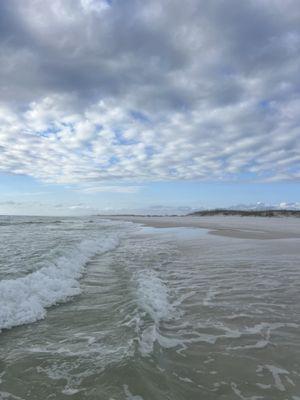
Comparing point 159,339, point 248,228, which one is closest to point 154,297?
point 159,339

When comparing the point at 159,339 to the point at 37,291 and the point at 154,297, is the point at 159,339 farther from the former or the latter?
the point at 37,291

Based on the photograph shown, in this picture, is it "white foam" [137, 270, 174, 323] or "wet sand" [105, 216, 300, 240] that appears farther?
"wet sand" [105, 216, 300, 240]

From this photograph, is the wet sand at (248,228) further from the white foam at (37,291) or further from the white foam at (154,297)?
the white foam at (37,291)

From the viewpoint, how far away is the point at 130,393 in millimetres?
4133

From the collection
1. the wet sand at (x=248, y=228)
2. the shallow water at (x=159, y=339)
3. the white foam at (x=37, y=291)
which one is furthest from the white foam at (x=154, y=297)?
the wet sand at (x=248, y=228)

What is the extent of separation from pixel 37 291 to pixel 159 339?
15.0ft

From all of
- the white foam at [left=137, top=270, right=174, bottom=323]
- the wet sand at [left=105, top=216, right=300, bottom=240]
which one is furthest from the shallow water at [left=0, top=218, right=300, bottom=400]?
the wet sand at [left=105, top=216, right=300, bottom=240]

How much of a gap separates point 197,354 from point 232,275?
6.15 metres

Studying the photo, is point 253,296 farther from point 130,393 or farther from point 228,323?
point 130,393

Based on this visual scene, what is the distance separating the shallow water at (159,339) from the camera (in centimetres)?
428

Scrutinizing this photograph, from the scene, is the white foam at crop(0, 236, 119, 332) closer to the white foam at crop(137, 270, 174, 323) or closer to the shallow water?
the shallow water

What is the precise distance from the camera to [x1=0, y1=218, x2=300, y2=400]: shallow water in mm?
4281

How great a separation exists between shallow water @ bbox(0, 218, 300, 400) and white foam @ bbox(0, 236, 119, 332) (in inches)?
2.5

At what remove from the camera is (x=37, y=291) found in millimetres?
8922
